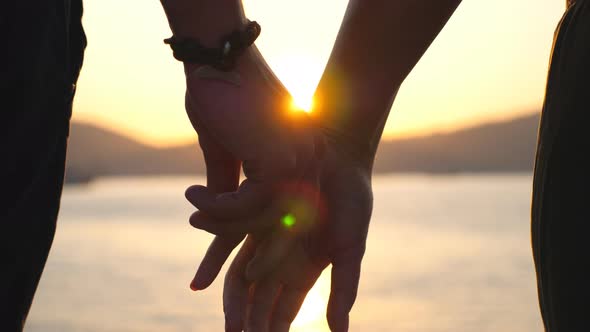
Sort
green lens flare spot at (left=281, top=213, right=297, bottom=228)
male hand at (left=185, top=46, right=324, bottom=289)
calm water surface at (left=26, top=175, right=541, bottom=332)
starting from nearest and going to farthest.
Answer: male hand at (left=185, top=46, right=324, bottom=289) → green lens flare spot at (left=281, top=213, right=297, bottom=228) → calm water surface at (left=26, top=175, right=541, bottom=332)

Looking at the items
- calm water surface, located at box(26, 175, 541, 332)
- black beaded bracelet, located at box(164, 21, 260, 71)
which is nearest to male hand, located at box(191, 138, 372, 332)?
black beaded bracelet, located at box(164, 21, 260, 71)

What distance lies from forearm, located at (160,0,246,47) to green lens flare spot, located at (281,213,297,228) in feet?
1.36

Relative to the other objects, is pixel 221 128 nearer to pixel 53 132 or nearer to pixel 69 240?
pixel 53 132

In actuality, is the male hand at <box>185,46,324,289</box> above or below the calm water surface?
above

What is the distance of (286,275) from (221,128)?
0.49 meters

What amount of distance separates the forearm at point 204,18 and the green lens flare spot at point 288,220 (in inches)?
16.4

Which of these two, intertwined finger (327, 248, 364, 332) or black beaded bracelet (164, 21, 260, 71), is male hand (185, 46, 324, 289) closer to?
black beaded bracelet (164, 21, 260, 71)

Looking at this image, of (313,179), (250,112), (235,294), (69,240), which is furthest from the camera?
(69,240)

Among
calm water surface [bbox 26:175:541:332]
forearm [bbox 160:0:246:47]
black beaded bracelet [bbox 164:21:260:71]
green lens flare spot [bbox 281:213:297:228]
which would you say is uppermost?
forearm [bbox 160:0:246:47]

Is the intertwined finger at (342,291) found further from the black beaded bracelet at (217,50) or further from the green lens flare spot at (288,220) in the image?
the black beaded bracelet at (217,50)

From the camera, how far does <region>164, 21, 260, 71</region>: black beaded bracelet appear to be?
1702mm

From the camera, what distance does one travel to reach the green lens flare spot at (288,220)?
188cm

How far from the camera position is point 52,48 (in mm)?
1382

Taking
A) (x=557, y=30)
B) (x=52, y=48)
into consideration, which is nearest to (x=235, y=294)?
(x=52, y=48)
